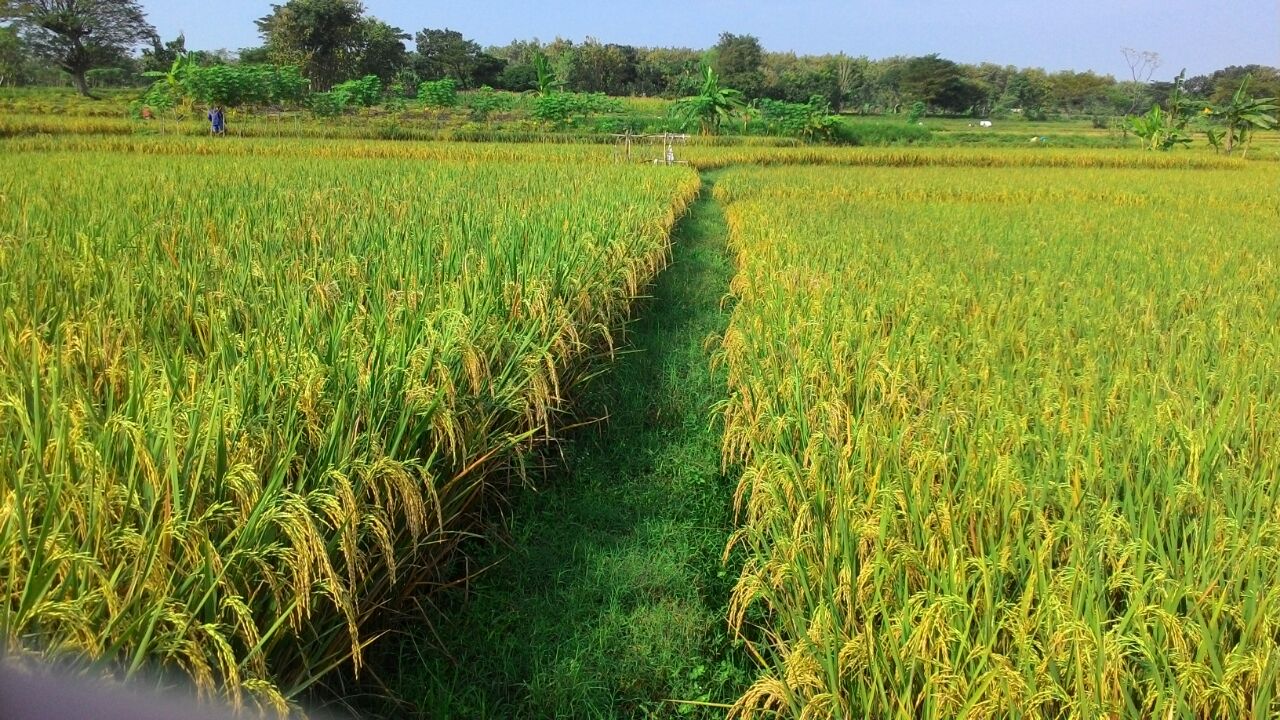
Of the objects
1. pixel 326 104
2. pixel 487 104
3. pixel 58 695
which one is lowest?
pixel 58 695

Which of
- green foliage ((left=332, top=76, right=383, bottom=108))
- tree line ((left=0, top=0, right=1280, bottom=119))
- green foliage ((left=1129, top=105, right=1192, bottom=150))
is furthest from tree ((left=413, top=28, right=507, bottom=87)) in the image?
green foliage ((left=1129, top=105, right=1192, bottom=150))

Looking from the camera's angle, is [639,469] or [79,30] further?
[79,30]

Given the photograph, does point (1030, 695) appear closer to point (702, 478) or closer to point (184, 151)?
point (702, 478)

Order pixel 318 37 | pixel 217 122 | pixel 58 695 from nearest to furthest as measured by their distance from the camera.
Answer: pixel 58 695 → pixel 217 122 → pixel 318 37

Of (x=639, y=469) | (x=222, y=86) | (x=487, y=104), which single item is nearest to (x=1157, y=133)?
(x=487, y=104)

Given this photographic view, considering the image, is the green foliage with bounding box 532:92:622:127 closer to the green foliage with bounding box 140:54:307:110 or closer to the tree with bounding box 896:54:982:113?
the green foliage with bounding box 140:54:307:110

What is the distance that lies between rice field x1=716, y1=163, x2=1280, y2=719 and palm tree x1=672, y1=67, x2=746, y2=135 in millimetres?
22395

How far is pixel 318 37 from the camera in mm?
37031

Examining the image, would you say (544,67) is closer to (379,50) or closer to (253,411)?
(379,50)

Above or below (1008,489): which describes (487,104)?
above

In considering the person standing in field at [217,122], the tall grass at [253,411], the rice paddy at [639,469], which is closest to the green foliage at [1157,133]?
the rice paddy at [639,469]

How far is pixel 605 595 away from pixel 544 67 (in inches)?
1130

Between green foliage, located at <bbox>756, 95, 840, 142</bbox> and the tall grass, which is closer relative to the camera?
the tall grass

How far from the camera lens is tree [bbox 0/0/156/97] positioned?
110 feet
